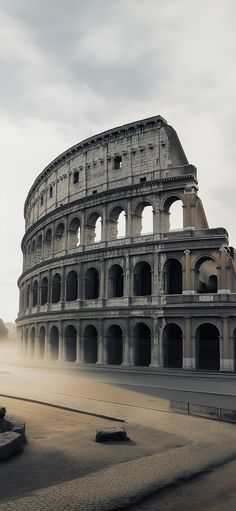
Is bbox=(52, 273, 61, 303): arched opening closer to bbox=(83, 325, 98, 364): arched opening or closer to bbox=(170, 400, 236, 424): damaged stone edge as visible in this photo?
bbox=(83, 325, 98, 364): arched opening

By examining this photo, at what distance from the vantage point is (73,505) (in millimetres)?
6801

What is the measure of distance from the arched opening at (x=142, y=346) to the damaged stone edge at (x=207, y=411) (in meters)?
17.4

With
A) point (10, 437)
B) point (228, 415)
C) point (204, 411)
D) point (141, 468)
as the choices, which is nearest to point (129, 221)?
point (204, 411)

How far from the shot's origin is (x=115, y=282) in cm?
3516

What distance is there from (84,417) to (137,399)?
4067mm

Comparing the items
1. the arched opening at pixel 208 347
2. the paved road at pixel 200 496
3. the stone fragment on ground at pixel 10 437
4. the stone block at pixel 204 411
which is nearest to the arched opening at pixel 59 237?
the arched opening at pixel 208 347

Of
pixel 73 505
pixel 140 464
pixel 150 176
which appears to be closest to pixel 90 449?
pixel 140 464

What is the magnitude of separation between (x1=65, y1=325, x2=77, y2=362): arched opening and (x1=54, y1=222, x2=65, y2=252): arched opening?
7.48 metres

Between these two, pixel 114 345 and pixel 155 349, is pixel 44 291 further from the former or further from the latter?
pixel 155 349

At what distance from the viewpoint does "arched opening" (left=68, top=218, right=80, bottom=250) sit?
127 ft

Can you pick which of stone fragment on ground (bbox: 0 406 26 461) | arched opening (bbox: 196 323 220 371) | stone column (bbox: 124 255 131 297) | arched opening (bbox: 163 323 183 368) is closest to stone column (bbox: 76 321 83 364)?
stone column (bbox: 124 255 131 297)

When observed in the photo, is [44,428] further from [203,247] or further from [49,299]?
[49,299]

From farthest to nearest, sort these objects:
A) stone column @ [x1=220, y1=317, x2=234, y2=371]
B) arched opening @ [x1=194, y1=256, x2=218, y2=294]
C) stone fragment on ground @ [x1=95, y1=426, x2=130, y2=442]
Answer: arched opening @ [x1=194, y1=256, x2=218, y2=294]
stone column @ [x1=220, y1=317, x2=234, y2=371]
stone fragment on ground @ [x1=95, y1=426, x2=130, y2=442]

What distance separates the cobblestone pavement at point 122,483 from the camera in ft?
22.4
